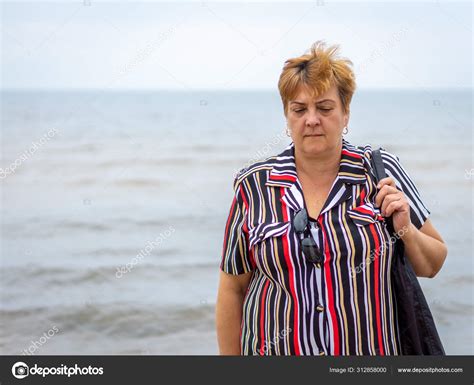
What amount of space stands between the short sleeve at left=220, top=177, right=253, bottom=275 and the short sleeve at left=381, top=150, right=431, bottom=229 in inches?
18.5

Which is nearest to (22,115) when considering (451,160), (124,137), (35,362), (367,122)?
(124,137)

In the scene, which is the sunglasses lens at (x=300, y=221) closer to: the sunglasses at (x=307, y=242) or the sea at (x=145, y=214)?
the sunglasses at (x=307, y=242)

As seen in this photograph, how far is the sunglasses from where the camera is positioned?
229cm

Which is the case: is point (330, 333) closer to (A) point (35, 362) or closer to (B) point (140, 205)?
(A) point (35, 362)

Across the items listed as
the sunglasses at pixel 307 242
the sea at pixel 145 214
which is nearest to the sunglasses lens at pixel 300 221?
the sunglasses at pixel 307 242

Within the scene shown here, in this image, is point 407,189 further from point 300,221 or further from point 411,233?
point 300,221

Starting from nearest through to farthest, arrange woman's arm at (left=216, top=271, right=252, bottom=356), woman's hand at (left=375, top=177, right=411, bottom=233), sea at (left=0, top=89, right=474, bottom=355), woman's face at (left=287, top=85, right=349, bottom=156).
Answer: woman's hand at (left=375, top=177, right=411, bottom=233) < woman's face at (left=287, top=85, right=349, bottom=156) < woman's arm at (left=216, top=271, right=252, bottom=356) < sea at (left=0, top=89, right=474, bottom=355)

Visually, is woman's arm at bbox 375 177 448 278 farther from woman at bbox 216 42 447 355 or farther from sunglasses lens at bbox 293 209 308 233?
sunglasses lens at bbox 293 209 308 233

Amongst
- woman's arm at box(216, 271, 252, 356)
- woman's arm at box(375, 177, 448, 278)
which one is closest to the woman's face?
woman's arm at box(375, 177, 448, 278)

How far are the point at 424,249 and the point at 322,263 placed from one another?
1.11ft

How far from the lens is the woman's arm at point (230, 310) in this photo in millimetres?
2533

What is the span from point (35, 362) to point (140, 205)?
9.25 meters

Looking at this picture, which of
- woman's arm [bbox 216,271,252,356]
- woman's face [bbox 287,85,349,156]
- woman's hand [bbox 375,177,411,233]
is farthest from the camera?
woman's arm [bbox 216,271,252,356]

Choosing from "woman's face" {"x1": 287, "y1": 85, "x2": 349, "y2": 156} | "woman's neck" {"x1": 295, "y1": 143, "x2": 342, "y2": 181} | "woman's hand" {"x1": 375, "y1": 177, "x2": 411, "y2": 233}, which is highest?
"woman's face" {"x1": 287, "y1": 85, "x2": 349, "y2": 156}
